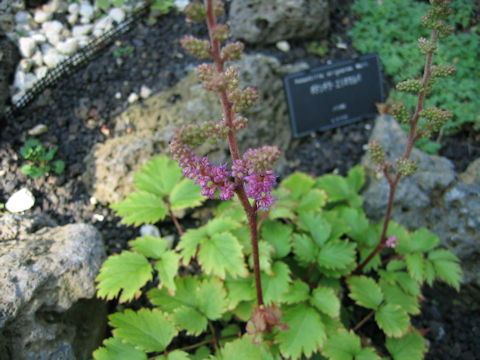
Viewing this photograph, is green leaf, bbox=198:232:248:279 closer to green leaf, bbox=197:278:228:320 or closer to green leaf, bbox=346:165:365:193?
green leaf, bbox=197:278:228:320

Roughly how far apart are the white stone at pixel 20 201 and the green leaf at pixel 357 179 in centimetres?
265

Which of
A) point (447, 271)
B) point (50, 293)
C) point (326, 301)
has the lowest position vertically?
point (447, 271)

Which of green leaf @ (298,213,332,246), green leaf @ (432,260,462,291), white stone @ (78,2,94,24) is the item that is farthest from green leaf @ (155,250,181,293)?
white stone @ (78,2,94,24)

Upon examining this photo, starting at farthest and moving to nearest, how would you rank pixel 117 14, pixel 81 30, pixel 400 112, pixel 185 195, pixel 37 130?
pixel 117 14 < pixel 81 30 < pixel 37 130 < pixel 185 195 < pixel 400 112

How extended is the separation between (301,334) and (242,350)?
376 mm

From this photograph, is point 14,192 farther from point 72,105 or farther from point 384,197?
point 384,197

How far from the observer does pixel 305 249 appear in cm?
248

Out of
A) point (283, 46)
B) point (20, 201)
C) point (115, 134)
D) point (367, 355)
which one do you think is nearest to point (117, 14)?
point (115, 134)

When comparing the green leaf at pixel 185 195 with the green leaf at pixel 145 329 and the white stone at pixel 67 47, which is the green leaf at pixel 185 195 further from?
the white stone at pixel 67 47

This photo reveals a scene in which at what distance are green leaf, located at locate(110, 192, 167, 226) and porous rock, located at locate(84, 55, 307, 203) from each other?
57cm

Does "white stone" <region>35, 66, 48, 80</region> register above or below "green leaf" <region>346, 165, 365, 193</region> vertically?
above

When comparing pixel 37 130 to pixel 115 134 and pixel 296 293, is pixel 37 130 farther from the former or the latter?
pixel 296 293

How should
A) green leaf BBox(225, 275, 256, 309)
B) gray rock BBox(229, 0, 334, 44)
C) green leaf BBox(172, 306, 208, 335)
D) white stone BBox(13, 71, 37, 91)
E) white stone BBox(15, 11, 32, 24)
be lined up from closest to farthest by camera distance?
green leaf BBox(172, 306, 208, 335)
green leaf BBox(225, 275, 256, 309)
white stone BBox(13, 71, 37, 91)
white stone BBox(15, 11, 32, 24)
gray rock BBox(229, 0, 334, 44)

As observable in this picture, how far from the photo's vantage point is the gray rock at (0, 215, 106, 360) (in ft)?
6.70
